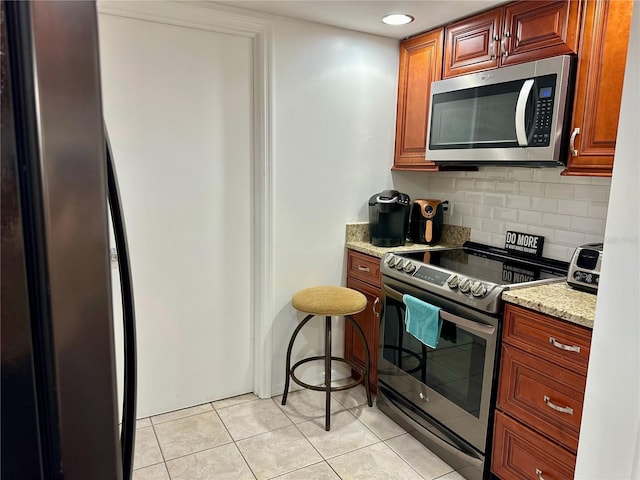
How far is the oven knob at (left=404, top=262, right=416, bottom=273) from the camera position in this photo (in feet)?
7.52

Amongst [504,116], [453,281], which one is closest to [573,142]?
[504,116]

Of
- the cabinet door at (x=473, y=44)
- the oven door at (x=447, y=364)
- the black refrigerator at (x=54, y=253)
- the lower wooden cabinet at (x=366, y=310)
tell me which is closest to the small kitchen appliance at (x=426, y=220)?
the lower wooden cabinet at (x=366, y=310)

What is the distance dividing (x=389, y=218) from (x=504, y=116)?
0.86m

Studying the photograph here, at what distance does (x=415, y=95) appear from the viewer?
8.93 feet

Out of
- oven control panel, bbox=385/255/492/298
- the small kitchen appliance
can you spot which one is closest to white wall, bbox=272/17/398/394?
the small kitchen appliance

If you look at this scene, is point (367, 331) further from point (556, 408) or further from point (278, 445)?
point (556, 408)

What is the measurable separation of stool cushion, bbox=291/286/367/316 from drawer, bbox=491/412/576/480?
0.87 m

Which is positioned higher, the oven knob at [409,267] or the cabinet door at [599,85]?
the cabinet door at [599,85]

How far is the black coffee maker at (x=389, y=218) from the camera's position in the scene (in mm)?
2672

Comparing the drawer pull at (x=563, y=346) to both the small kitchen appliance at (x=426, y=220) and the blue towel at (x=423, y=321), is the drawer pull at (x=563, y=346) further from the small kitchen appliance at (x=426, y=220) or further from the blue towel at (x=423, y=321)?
the small kitchen appliance at (x=426, y=220)

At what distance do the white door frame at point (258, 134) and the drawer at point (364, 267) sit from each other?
1.76 ft

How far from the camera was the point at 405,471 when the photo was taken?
2.12 metres

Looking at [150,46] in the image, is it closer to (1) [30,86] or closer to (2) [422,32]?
(2) [422,32]

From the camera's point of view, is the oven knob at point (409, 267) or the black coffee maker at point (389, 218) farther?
the black coffee maker at point (389, 218)
